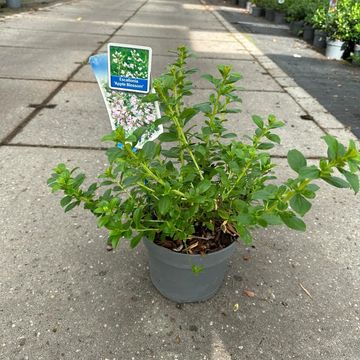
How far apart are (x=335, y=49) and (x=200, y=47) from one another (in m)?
2.83

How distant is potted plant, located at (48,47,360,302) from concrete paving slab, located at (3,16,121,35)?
7814 millimetres

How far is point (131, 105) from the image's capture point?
2.11 meters

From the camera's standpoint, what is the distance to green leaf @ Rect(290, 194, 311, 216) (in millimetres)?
1372

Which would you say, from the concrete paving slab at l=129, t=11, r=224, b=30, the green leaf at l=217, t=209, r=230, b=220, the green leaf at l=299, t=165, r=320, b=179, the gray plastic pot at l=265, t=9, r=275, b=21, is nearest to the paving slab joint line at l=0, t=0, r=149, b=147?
the green leaf at l=217, t=209, r=230, b=220

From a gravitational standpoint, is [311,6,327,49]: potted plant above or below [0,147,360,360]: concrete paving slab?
above

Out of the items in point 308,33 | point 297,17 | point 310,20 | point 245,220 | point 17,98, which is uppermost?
point 245,220

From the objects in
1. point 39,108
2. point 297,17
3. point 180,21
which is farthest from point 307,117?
point 180,21

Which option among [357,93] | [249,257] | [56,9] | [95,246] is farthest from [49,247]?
[56,9]

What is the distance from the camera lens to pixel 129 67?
203 centimetres

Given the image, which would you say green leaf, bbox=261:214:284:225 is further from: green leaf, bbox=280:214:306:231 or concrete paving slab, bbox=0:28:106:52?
concrete paving slab, bbox=0:28:106:52

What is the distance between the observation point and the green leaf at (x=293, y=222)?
1.47m

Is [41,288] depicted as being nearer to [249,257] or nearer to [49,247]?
[49,247]

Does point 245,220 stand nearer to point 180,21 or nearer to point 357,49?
point 357,49

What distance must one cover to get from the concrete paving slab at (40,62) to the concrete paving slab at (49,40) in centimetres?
37
